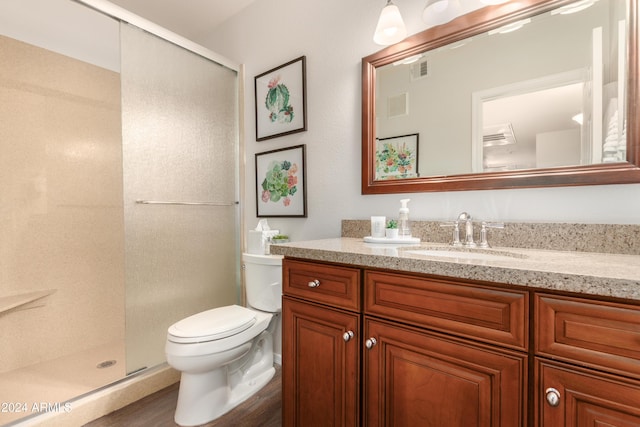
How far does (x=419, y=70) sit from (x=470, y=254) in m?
0.89

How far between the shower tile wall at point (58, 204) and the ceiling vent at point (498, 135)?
2614 millimetres

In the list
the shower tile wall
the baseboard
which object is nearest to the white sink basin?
the baseboard

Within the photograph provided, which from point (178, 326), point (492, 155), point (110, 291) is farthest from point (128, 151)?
point (492, 155)

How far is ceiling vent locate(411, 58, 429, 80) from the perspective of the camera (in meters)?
1.43

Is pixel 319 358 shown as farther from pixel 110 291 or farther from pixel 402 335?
pixel 110 291

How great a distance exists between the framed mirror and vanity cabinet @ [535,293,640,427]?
2.10ft

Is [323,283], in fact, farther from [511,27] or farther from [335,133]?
[511,27]

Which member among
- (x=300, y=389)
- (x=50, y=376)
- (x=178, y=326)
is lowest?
(x=50, y=376)

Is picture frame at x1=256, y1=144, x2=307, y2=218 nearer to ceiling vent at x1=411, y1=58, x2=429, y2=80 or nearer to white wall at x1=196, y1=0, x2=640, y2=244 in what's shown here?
white wall at x1=196, y1=0, x2=640, y2=244

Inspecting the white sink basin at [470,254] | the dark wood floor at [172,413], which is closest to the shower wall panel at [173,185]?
the dark wood floor at [172,413]

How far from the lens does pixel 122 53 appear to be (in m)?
1.69

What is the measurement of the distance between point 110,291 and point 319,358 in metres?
2.15

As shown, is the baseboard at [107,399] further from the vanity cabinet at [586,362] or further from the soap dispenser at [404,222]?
the vanity cabinet at [586,362]

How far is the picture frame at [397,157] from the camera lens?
1469 mm
